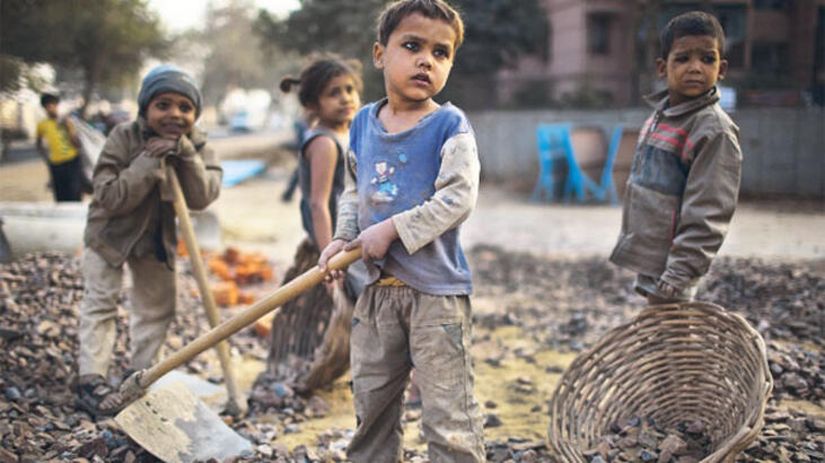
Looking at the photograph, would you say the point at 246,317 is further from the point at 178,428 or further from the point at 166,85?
the point at 166,85

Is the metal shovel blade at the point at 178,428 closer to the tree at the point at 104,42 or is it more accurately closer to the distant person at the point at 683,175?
the distant person at the point at 683,175

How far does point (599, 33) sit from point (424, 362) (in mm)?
21378

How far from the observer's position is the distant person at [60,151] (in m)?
8.69

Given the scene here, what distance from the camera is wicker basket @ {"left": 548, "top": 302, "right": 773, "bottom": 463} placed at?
9.84 feet

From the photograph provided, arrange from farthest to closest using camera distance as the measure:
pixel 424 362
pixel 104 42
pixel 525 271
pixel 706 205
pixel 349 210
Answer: pixel 104 42, pixel 525 271, pixel 706 205, pixel 349 210, pixel 424 362

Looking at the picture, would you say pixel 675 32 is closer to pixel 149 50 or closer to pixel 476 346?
pixel 476 346

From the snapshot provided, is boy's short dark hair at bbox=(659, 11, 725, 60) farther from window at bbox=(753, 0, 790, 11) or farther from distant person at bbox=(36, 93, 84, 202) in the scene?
window at bbox=(753, 0, 790, 11)

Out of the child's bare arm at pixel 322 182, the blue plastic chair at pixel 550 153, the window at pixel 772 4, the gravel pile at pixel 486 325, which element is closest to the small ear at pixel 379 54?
the child's bare arm at pixel 322 182

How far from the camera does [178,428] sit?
122 inches

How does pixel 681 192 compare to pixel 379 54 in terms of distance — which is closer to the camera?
pixel 379 54

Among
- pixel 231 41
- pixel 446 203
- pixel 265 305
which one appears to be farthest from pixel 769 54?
pixel 231 41

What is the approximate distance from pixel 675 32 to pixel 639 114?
1181 centimetres

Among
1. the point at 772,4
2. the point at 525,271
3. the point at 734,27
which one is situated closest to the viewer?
the point at 525,271

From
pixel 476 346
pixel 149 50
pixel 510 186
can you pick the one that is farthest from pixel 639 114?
pixel 149 50
